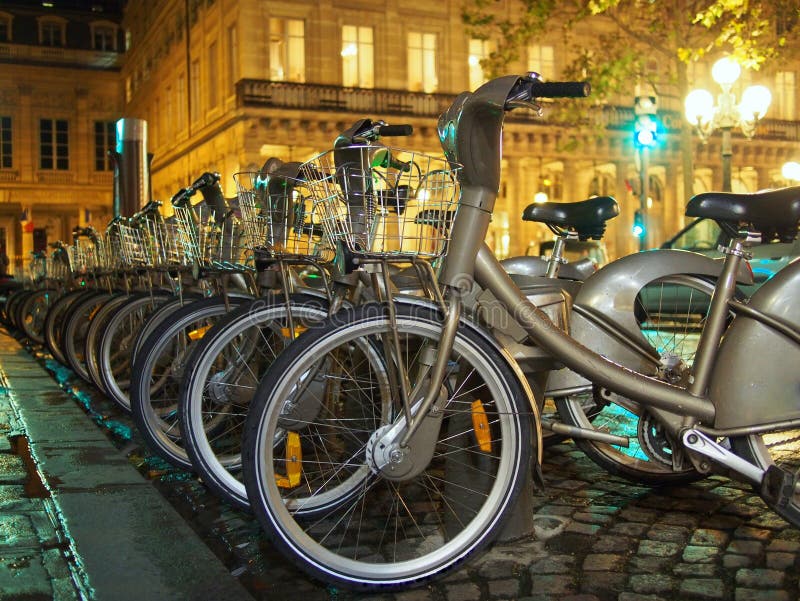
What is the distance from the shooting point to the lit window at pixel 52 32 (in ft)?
173

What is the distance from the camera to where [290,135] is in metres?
32.0

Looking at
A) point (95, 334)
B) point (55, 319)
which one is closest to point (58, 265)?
point (55, 319)

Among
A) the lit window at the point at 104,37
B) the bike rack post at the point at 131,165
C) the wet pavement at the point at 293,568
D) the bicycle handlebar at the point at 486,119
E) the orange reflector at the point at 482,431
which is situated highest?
the lit window at the point at 104,37

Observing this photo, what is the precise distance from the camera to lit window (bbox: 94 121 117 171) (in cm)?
5028

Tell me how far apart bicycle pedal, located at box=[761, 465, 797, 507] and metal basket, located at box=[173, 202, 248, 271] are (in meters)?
2.53

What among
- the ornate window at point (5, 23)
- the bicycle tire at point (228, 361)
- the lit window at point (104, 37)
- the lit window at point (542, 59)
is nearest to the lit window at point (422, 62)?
the lit window at point (542, 59)

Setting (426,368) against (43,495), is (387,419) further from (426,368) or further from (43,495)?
(43,495)

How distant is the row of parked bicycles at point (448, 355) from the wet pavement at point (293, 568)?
6.8 inches

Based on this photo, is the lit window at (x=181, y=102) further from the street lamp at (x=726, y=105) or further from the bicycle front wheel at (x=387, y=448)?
the bicycle front wheel at (x=387, y=448)

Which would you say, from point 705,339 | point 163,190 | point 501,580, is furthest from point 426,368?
point 163,190

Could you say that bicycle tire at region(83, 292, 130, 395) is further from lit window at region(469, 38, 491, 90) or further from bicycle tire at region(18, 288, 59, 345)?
lit window at region(469, 38, 491, 90)

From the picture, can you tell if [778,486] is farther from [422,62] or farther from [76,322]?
[422,62]

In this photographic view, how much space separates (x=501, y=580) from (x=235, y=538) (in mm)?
1042

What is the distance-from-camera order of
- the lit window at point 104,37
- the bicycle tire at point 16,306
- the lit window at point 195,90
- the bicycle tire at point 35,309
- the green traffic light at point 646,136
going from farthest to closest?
1. the lit window at point 104,37
2. the lit window at point 195,90
3. the green traffic light at point 646,136
4. the bicycle tire at point 16,306
5. the bicycle tire at point 35,309
